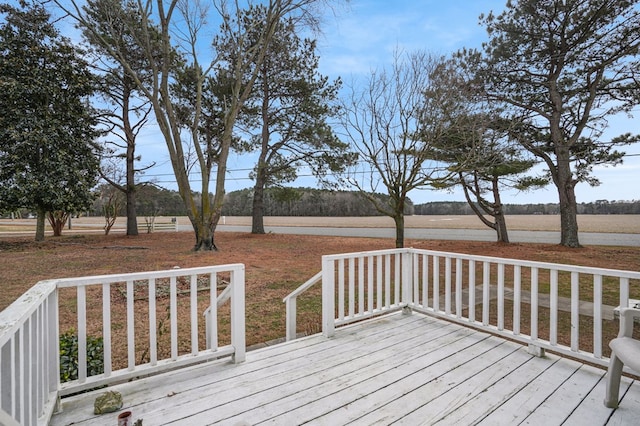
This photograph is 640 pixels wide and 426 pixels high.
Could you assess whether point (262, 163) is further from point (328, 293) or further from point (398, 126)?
point (328, 293)

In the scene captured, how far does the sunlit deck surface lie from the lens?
1.70m

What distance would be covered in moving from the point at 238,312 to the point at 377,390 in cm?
108

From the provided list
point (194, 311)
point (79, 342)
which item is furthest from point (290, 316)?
point (79, 342)

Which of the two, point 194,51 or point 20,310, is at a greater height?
point 194,51

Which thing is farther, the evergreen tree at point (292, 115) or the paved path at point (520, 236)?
the paved path at point (520, 236)

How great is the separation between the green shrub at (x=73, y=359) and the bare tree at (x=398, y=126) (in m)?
6.27

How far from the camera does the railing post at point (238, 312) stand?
7.36 feet

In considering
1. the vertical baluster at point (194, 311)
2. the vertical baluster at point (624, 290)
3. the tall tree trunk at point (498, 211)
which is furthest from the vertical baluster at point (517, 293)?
the tall tree trunk at point (498, 211)

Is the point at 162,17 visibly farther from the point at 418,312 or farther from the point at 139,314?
the point at 418,312

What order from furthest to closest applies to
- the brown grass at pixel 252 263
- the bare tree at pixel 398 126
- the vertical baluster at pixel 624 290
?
the bare tree at pixel 398 126
the brown grass at pixel 252 263
the vertical baluster at pixel 624 290

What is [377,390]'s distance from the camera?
197 cm

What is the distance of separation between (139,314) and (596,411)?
4521 mm

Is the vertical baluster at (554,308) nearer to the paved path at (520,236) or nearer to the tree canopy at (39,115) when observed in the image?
the paved path at (520,236)

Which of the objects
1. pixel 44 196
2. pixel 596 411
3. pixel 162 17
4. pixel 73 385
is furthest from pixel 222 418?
pixel 44 196
